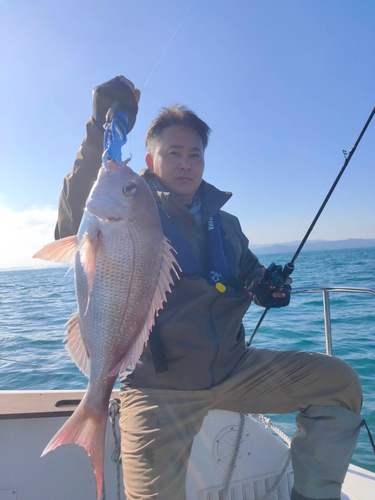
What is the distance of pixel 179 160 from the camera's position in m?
2.43

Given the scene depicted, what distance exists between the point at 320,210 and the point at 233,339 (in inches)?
58.1

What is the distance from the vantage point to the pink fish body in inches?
63.0

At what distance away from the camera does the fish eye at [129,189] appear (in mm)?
1752

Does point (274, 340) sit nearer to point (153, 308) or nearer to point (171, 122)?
point (171, 122)

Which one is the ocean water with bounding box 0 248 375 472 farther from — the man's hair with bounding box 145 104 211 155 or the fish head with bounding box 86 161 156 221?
the fish head with bounding box 86 161 156 221

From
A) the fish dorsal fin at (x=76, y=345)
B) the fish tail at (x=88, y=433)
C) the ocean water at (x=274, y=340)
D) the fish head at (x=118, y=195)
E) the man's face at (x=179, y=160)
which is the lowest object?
the ocean water at (x=274, y=340)

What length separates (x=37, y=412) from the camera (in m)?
2.19

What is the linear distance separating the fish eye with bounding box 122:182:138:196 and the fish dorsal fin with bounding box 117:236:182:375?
301 millimetres

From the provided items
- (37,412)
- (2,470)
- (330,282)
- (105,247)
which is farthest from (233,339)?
(330,282)

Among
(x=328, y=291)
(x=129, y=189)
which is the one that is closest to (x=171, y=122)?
(x=129, y=189)

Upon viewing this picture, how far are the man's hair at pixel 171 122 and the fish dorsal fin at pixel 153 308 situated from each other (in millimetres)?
1133

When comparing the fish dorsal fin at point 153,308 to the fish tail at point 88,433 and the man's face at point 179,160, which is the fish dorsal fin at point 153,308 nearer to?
the fish tail at point 88,433

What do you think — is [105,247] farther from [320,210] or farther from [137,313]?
[320,210]

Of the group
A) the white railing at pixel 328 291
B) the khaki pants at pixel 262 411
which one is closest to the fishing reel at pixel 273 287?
the khaki pants at pixel 262 411
